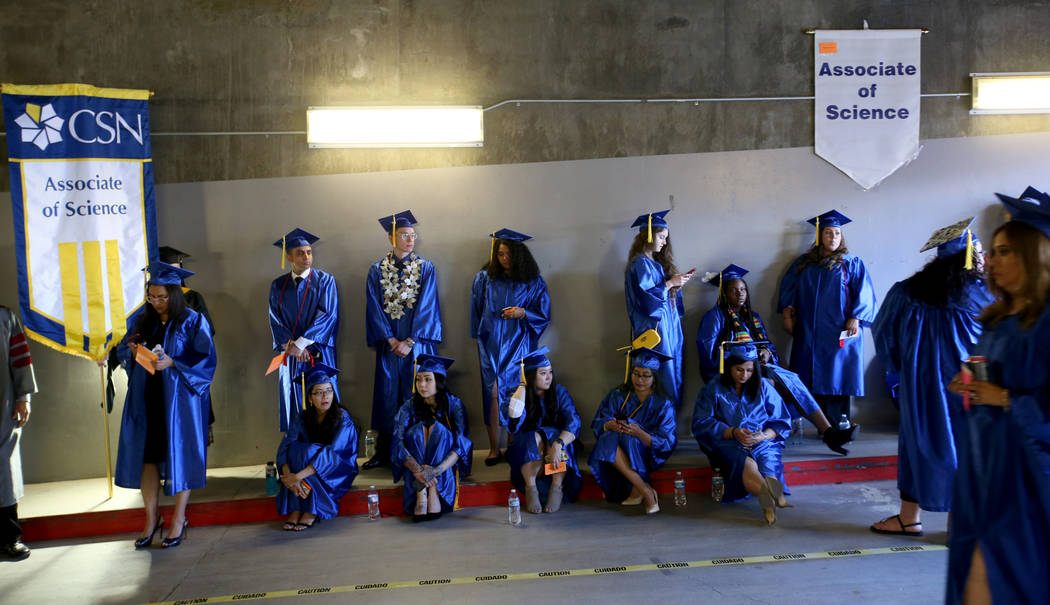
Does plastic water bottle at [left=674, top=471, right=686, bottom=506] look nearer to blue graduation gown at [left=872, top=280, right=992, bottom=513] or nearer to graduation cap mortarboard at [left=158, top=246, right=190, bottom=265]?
blue graduation gown at [left=872, top=280, right=992, bottom=513]

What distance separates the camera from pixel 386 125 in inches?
254

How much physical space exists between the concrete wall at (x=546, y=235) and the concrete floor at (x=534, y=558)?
155 centimetres

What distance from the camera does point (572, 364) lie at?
6762mm

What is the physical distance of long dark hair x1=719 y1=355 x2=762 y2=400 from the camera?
5.21m

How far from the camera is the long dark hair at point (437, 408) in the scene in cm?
541

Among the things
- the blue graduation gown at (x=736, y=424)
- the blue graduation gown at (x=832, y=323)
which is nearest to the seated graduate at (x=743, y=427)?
the blue graduation gown at (x=736, y=424)

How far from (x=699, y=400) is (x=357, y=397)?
2.96 m

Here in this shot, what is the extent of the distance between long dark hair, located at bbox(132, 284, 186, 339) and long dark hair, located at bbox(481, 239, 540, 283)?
7.79 ft

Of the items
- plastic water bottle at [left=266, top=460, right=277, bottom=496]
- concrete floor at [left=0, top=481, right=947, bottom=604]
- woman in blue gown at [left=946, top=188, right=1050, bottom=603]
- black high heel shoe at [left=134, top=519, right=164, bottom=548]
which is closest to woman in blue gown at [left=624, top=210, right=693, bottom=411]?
concrete floor at [left=0, top=481, right=947, bottom=604]

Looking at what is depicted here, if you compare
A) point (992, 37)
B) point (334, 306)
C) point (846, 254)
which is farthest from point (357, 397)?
point (992, 37)

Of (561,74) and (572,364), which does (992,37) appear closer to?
(561,74)

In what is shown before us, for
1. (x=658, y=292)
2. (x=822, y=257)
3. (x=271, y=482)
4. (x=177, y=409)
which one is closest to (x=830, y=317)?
(x=822, y=257)

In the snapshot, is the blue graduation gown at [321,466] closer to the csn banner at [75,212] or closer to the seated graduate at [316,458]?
the seated graduate at [316,458]

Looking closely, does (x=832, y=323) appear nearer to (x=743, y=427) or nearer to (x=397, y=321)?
(x=743, y=427)
